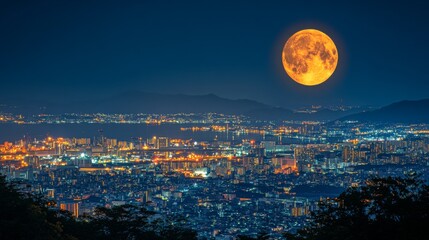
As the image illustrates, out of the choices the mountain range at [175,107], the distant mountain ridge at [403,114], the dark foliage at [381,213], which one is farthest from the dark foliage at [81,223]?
the mountain range at [175,107]

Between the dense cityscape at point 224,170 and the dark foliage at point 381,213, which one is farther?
the dense cityscape at point 224,170

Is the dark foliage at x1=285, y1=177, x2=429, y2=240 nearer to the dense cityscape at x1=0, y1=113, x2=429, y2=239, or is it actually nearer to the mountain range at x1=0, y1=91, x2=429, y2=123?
the dense cityscape at x1=0, y1=113, x2=429, y2=239

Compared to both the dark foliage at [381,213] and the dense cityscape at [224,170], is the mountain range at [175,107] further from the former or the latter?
the dark foliage at [381,213]

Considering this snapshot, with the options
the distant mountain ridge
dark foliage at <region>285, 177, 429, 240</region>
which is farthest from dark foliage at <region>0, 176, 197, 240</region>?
the distant mountain ridge

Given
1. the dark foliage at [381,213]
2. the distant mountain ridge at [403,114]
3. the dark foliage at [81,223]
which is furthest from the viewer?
the distant mountain ridge at [403,114]

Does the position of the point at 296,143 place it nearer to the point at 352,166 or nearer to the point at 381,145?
the point at 381,145

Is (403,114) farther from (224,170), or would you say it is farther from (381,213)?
(381,213)
